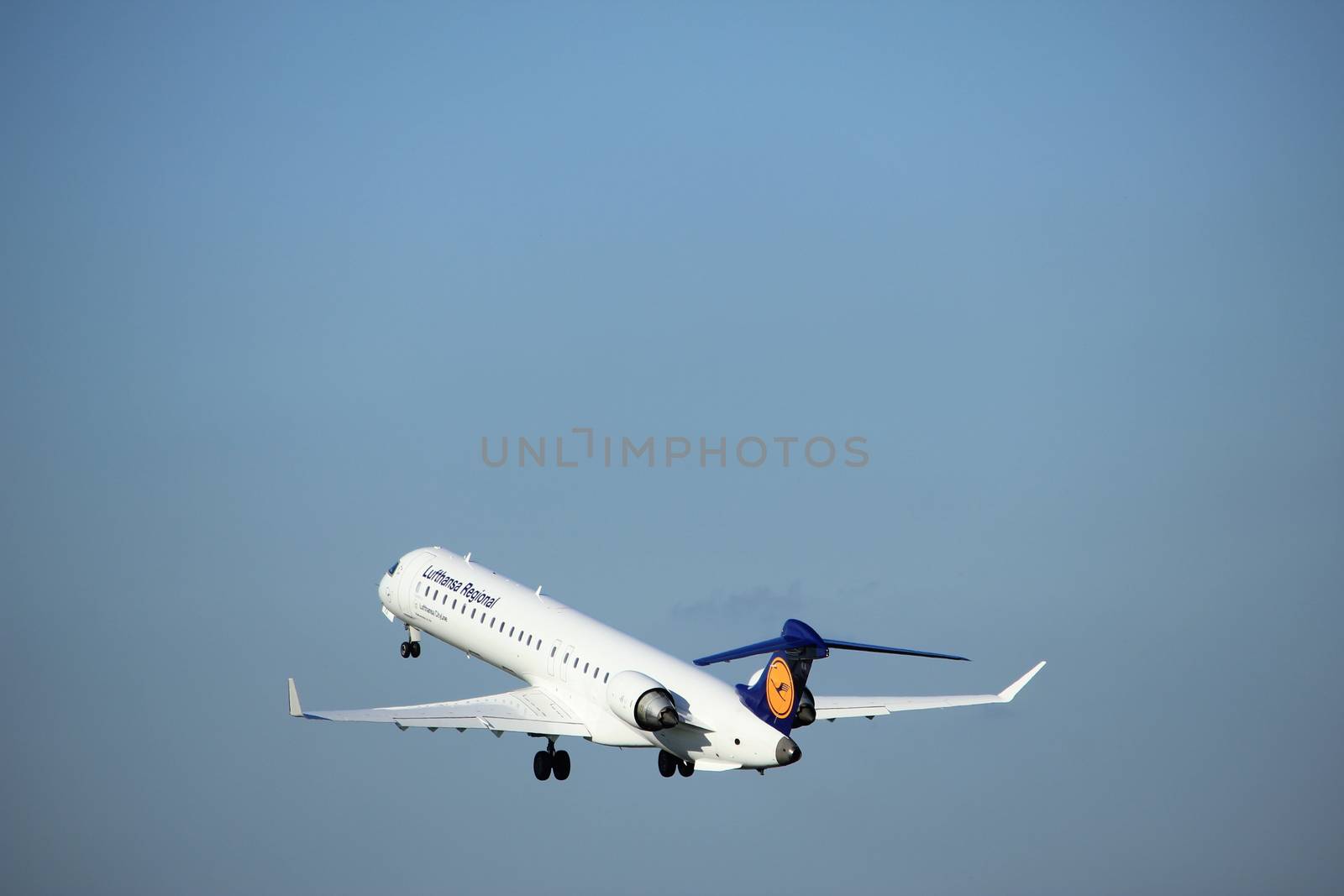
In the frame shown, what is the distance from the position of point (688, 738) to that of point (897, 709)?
25.6 feet

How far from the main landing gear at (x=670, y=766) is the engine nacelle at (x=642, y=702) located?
7.44 feet

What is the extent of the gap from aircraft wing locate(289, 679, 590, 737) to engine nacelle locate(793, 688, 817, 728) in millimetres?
7115

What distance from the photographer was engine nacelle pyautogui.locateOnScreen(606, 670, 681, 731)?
58406 millimetres

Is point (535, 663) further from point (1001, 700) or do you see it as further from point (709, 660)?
point (1001, 700)

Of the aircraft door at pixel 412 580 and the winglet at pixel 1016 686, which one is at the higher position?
the aircraft door at pixel 412 580

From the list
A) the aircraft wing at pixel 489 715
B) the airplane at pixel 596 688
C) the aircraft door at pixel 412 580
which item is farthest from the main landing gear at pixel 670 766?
the aircraft door at pixel 412 580

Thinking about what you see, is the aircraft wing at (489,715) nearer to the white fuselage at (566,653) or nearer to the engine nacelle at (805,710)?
the white fuselage at (566,653)

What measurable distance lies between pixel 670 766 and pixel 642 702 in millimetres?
3546

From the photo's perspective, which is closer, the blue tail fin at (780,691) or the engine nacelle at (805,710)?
the blue tail fin at (780,691)

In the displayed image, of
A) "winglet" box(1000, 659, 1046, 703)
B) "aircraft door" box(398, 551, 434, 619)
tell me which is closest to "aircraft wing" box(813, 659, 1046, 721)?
"winglet" box(1000, 659, 1046, 703)

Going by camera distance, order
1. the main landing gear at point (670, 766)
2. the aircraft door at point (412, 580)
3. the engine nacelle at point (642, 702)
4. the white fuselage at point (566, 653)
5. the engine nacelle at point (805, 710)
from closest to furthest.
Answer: the engine nacelle at point (642, 702)
the white fuselage at point (566, 653)
the engine nacelle at point (805, 710)
the main landing gear at point (670, 766)
the aircraft door at point (412, 580)

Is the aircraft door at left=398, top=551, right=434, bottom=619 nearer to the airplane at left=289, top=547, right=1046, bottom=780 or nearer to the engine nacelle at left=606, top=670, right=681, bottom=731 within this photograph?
the airplane at left=289, top=547, right=1046, bottom=780

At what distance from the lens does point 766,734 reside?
57969mm

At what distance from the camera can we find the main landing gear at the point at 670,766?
61.3 meters
